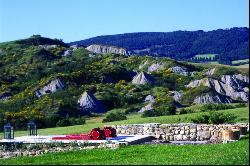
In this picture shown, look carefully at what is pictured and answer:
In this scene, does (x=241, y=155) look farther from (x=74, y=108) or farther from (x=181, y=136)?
(x=74, y=108)

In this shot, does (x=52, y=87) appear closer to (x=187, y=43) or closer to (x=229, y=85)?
(x=229, y=85)

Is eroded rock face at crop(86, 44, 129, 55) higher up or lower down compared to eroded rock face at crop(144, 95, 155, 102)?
higher up

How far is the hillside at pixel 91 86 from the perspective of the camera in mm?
56788

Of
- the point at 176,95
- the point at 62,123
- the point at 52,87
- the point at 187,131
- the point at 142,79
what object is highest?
the point at 142,79

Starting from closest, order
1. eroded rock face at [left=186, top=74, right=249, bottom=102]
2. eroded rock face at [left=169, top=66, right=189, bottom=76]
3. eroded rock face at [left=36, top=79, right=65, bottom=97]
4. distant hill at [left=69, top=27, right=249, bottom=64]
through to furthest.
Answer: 1. eroded rock face at [left=36, top=79, right=65, bottom=97]
2. eroded rock face at [left=186, top=74, right=249, bottom=102]
3. eroded rock face at [left=169, top=66, right=189, bottom=76]
4. distant hill at [left=69, top=27, right=249, bottom=64]

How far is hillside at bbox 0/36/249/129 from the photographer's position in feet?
186

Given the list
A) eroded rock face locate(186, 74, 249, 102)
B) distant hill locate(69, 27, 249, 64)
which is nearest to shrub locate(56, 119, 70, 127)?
eroded rock face locate(186, 74, 249, 102)

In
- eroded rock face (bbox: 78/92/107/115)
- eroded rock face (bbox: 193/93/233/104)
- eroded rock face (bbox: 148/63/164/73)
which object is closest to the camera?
eroded rock face (bbox: 78/92/107/115)

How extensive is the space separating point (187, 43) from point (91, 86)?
98.2 meters

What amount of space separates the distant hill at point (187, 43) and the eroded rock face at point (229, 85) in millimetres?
48326

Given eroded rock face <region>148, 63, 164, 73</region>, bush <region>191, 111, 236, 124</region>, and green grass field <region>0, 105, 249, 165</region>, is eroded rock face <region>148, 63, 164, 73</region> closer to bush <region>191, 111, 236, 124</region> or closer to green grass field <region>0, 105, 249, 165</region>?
bush <region>191, 111, 236, 124</region>

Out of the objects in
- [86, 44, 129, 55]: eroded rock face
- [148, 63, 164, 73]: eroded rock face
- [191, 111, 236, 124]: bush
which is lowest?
[191, 111, 236, 124]: bush

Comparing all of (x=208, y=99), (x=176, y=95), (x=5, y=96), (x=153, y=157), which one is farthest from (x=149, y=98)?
(x=153, y=157)

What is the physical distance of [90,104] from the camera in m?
61.0
